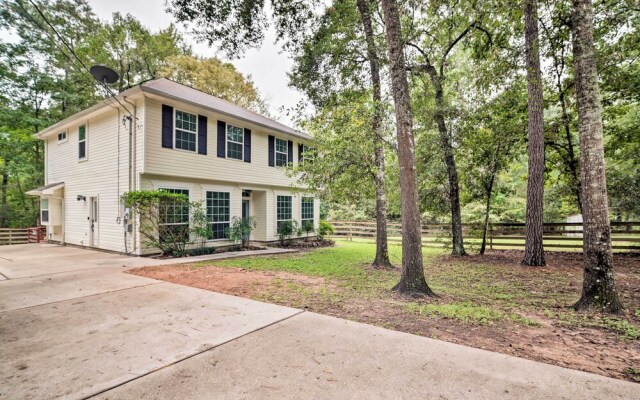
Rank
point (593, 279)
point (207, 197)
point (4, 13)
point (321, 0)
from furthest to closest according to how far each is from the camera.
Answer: point (4, 13)
point (207, 197)
point (321, 0)
point (593, 279)

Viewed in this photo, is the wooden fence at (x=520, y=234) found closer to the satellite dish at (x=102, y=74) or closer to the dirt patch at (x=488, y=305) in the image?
the dirt patch at (x=488, y=305)

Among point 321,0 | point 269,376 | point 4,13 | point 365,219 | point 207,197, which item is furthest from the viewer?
point 365,219

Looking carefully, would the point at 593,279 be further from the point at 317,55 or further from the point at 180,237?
the point at 180,237

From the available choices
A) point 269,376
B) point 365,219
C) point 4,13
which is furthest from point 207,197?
point 4,13

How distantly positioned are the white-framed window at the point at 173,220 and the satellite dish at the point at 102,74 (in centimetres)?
348

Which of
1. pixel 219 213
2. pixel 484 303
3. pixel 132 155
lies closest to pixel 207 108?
pixel 132 155

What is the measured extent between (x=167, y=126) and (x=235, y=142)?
106 inches

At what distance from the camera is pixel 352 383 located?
229cm

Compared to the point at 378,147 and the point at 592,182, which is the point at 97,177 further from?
the point at 592,182

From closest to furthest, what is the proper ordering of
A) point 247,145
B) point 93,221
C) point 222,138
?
point 93,221, point 222,138, point 247,145

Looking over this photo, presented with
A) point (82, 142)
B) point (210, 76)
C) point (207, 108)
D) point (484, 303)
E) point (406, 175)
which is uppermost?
point (210, 76)

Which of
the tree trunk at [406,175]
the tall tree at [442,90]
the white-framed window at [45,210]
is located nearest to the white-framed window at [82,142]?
the white-framed window at [45,210]

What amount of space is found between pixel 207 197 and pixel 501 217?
15550mm

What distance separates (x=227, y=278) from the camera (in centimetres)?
616
